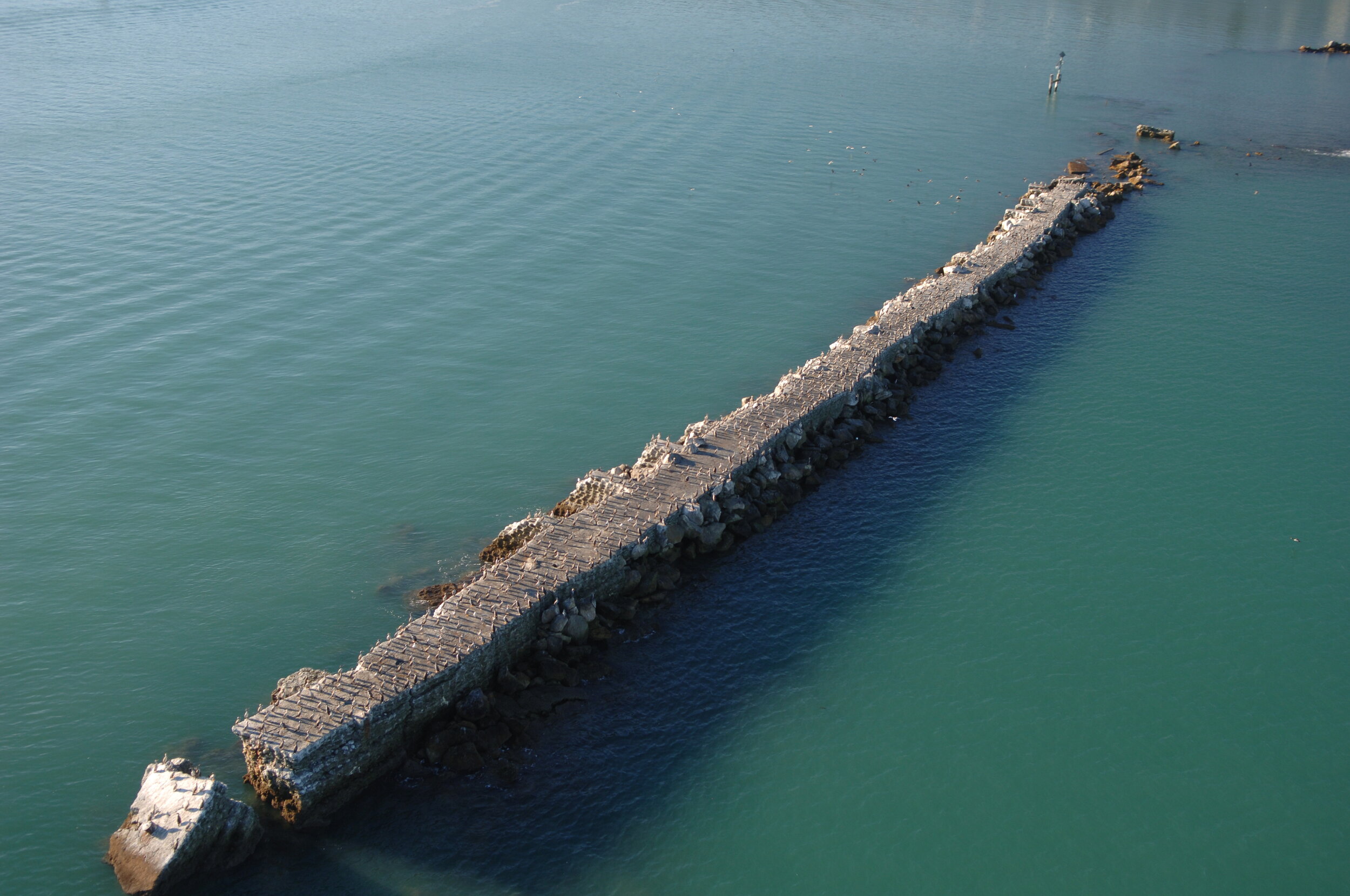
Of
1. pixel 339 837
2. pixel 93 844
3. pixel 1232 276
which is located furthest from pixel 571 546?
pixel 1232 276

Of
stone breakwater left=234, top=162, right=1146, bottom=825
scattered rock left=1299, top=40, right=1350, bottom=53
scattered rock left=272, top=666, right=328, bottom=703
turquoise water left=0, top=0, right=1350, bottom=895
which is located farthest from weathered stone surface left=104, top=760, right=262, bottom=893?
scattered rock left=1299, top=40, right=1350, bottom=53

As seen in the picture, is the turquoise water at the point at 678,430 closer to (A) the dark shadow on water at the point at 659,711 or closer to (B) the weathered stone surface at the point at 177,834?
(A) the dark shadow on water at the point at 659,711

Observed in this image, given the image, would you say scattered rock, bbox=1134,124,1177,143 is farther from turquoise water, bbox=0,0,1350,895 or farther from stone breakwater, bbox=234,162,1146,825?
stone breakwater, bbox=234,162,1146,825

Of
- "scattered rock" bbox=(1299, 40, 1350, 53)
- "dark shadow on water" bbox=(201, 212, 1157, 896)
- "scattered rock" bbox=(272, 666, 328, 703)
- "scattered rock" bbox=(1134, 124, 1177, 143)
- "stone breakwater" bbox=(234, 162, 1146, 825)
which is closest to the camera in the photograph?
"dark shadow on water" bbox=(201, 212, 1157, 896)

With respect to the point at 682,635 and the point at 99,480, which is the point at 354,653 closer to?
the point at 682,635

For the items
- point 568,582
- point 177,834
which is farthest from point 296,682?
point 568,582

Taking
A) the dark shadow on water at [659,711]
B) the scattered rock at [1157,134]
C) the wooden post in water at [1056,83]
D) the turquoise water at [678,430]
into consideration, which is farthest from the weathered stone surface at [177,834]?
the wooden post in water at [1056,83]
